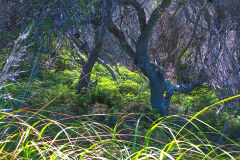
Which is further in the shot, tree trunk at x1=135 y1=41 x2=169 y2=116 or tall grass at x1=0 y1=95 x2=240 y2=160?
tree trunk at x1=135 y1=41 x2=169 y2=116

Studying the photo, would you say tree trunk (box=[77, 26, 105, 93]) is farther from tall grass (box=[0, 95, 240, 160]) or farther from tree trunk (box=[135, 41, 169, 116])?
tall grass (box=[0, 95, 240, 160])

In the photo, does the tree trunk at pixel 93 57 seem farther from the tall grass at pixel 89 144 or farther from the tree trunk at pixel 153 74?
the tall grass at pixel 89 144

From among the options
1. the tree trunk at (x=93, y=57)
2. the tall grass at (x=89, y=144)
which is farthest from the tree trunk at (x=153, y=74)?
the tall grass at (x=89, y=144)

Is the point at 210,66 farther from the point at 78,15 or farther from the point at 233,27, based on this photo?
the point at 78,15

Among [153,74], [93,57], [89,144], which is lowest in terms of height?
[89,144]

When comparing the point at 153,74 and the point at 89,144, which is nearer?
the point at 89,144

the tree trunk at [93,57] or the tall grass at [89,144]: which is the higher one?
the tree trunk at [93,57]

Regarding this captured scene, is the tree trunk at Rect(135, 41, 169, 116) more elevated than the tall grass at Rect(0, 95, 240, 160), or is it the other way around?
Answer: the tree trunk at Rect(135, 41, 169, 116)

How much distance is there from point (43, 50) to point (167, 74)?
778 cm

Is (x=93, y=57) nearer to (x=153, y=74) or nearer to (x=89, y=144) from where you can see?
(x=153, y=74)

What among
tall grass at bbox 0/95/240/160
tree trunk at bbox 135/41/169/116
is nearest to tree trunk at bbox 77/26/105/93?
tree trunk at bbox 135/41/169/116

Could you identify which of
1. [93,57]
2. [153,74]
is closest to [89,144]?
[153,74]

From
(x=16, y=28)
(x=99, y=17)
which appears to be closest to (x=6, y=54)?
(x=16, y=28)

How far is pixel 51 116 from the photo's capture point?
510 centimetres
